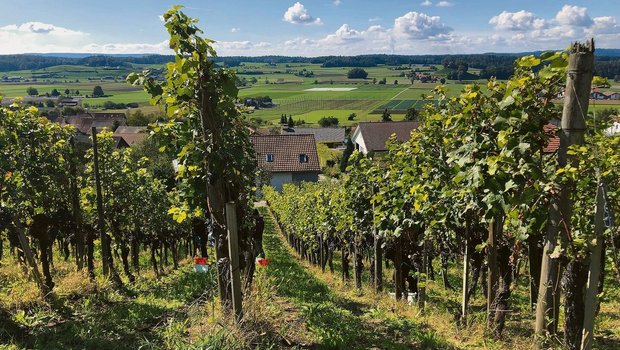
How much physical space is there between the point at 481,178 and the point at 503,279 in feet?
7.16

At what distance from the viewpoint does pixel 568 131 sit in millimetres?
2963

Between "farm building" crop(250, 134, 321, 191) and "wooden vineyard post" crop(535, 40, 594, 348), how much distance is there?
3638cm

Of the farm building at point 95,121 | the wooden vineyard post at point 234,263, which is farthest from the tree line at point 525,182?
the farm building at point 95,121

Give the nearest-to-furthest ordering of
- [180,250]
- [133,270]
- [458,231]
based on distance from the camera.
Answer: [458,231]
[133,270]
[180,250]

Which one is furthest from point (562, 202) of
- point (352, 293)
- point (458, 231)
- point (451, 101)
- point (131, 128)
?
point (131, 128)

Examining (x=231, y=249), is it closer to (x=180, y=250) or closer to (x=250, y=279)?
(x=250, y=279)

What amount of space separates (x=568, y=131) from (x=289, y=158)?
3834 cm

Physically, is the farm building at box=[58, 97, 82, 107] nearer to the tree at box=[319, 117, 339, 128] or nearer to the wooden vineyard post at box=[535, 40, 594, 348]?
the tree at box=[319, 117, 339, 128]

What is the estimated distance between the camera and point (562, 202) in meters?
3.05

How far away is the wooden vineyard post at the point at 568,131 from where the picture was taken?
9.32 ft

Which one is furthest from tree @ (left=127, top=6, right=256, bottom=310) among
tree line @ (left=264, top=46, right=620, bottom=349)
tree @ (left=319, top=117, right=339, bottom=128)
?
tree @ (left=319, top=117, right=339, bottom=128)

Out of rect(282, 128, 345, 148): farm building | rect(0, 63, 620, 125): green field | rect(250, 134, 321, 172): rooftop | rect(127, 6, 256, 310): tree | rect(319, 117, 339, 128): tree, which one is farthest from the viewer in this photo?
rect(0, 63, 620, 125): green field

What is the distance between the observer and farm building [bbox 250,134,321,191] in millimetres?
40312

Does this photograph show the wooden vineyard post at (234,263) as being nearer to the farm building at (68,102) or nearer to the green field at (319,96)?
the green field at (319,96)
